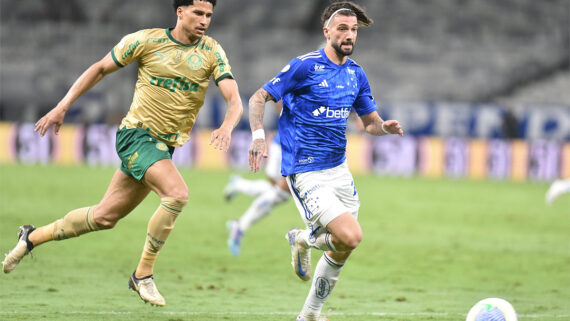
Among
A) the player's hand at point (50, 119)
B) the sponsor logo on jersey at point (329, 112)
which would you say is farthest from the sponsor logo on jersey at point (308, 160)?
the player's hand at point (50, 119)

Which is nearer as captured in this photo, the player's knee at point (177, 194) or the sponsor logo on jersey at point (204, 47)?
the player's knee at point (177, 194)

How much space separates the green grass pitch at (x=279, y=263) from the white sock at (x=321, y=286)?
22.1 inches

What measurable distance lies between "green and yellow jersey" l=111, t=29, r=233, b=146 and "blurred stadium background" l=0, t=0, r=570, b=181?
656 inches

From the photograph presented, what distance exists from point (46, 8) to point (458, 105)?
1463 cm

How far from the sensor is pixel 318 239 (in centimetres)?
695

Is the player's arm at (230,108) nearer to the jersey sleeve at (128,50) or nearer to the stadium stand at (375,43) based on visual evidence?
the jersey sleeve at (128,50)

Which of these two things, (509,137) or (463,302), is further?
(509,137)

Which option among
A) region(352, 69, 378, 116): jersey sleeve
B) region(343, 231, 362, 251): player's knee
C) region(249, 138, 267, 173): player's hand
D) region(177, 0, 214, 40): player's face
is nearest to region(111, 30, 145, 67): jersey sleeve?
region(177, 0, 214, 40): player's face

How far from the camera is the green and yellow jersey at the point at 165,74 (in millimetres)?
7109

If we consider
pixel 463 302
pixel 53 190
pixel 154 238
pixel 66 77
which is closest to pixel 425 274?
pixel 463 302

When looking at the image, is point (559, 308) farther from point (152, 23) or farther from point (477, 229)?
point (152, 23)

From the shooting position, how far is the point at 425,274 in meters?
10.2

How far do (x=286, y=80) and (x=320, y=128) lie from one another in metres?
0.49

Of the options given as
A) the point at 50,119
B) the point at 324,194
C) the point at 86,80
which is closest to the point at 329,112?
the point at 324,194
